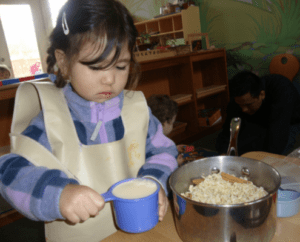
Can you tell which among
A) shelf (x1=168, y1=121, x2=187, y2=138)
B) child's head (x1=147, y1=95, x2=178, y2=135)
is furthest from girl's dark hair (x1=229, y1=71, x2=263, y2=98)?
shelf (x1=168, y1=121, x2=187, y2=138)

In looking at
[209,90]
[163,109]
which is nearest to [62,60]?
[163,109]

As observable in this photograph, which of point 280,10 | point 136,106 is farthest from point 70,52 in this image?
point 280,10

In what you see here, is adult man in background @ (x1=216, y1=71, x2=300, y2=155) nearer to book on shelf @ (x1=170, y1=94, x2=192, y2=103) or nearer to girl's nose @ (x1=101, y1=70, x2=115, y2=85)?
book on shelf @ (x1=170, y1=94, x2=192, y2=103)

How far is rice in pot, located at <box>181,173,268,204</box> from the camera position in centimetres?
56

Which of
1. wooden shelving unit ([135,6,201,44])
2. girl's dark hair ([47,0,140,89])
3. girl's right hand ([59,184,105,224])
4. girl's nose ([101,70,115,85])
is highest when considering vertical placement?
wooden shelving unit ([135,6,201,44])

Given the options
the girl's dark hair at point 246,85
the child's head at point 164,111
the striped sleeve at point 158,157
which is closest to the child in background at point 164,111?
the child's head at point 164,111

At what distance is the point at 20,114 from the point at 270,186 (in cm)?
61

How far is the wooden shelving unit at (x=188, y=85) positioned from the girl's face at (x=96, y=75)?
1932 mm

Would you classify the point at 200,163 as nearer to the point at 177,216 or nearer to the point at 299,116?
the point at 177,216

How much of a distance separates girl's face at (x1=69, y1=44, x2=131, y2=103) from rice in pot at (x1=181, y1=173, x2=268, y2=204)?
1.00ft

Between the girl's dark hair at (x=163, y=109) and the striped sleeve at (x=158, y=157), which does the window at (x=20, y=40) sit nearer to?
the girl's dark hair at (x=163, y=109)

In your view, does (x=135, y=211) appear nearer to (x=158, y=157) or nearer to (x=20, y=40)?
(x=158, y=157)

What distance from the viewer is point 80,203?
49 cm

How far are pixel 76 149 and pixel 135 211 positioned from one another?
0.97 feet
